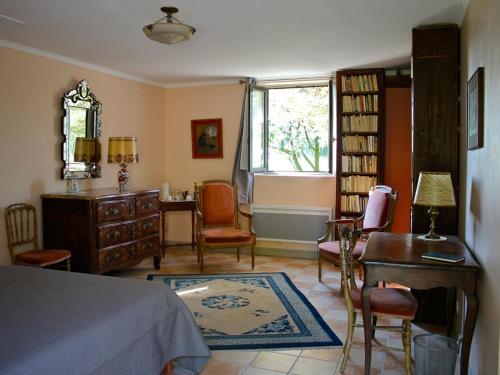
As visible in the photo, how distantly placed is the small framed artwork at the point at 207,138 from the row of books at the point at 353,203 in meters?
1.84

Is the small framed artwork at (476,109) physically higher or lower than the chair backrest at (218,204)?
higher

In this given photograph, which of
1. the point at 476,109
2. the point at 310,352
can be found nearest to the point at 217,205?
the point at 310,352

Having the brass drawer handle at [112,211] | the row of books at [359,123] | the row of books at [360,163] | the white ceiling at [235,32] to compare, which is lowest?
the brass drawer handle at [112,211]

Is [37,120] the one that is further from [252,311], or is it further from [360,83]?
[360,83]

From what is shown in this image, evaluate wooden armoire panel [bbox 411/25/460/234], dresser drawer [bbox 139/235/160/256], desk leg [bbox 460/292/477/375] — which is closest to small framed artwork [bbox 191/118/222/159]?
dresser drawer [bbox 139/235/160/256]

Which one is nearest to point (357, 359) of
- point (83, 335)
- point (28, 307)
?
point (83, 335)

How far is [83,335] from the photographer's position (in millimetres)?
1871

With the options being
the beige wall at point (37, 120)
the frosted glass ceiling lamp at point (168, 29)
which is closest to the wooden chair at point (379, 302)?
the frosted glass ceiling lamp at point (168, 29)

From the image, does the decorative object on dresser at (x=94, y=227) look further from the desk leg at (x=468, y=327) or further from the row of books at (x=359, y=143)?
the desk leg at (x=468, y=327)

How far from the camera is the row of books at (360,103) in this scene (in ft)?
17.2

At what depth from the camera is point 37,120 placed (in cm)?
436

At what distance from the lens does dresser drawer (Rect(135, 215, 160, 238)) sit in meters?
4.84

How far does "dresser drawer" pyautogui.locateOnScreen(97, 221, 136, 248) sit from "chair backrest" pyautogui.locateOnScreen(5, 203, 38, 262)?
63 cm

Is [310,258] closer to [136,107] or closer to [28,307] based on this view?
[136,107]
